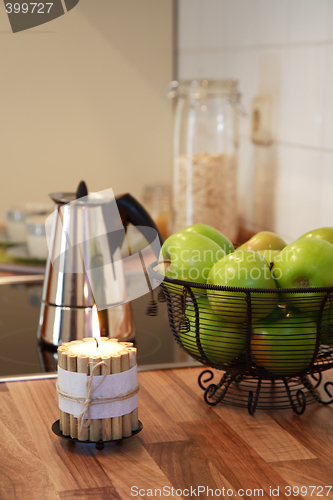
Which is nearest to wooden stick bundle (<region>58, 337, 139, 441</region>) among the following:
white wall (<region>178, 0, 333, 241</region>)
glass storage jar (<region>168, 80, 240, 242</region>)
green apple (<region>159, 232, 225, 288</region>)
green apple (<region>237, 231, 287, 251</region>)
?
green apple (<region>159, 232, 225, 288</region>)

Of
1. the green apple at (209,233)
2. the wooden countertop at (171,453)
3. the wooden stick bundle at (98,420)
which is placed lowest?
the wooden countertop at (171,453)

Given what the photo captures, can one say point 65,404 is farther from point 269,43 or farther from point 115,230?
point 269,43

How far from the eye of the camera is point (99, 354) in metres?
0.53

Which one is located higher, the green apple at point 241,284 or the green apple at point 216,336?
the green apple at point 241,284

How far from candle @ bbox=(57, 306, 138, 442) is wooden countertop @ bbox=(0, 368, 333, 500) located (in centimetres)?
2

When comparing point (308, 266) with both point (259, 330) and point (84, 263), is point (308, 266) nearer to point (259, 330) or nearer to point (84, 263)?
point (259, 330)

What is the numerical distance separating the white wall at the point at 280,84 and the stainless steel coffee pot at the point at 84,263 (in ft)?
1.55

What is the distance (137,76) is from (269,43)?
0.43 meters

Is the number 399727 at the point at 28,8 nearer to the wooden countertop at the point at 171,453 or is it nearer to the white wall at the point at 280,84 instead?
the white wall at the point at 280,84

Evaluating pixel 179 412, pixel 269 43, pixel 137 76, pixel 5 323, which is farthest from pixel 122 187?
pixel 179 412

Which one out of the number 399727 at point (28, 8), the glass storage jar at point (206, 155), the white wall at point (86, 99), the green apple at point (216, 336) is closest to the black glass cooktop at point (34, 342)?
the green apple at point (216, 336)

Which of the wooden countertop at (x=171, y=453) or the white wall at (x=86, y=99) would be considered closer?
the wooden countertop at (x=171, y=453)

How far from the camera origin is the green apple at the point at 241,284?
55 centimetres

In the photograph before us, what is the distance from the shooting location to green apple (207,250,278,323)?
553 mm
